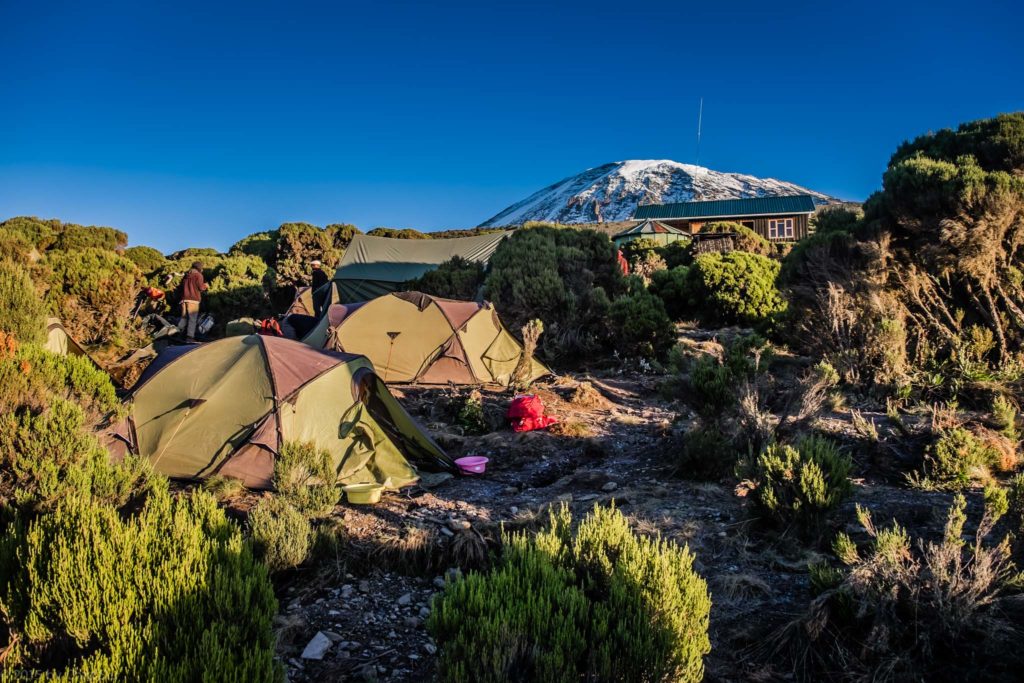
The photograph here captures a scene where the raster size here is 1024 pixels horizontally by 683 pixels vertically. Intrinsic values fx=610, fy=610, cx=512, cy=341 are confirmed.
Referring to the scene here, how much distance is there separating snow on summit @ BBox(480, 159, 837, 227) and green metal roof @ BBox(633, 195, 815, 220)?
32.1 m

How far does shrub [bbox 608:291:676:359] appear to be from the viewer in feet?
39.2

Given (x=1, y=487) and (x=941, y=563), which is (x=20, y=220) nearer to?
(x=1, y=487)

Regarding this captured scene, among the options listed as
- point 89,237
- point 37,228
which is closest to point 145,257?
point 89,237

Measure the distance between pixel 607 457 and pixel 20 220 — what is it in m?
31.1

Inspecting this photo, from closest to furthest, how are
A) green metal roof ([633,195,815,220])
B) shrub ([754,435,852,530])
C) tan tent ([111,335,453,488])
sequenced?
shrub ([754,435,852,530]) → tan tent ([111,335,453,488]) → green metal roof ([633,195,815,220])

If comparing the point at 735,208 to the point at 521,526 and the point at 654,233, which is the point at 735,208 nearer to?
the point at 654,233

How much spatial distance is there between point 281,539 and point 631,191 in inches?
3885

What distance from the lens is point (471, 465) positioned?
625 cm

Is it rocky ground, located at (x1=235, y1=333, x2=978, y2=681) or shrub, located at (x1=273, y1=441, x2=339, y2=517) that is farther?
shrub, located at (x1=273, y1=441, x2=339, y2=517)

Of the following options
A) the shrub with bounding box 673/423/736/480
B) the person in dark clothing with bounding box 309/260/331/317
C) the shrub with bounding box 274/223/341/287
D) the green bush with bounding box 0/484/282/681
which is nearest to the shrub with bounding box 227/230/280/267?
the shrub with bounding box 274/223/341/287

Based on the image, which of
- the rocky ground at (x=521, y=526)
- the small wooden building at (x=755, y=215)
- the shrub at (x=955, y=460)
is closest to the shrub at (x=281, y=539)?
the rocky ground at (x=521, y=526)

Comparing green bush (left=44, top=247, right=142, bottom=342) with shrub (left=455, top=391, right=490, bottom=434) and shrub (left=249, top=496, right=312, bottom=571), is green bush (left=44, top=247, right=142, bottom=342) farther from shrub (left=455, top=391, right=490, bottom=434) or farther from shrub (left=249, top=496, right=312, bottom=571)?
shrub (left=249, top=496, right=312, bottom=571)

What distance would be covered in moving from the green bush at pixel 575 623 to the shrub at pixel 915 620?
765mm

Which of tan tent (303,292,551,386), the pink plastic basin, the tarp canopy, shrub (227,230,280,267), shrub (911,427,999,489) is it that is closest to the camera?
shrub (911,427,999,489)
